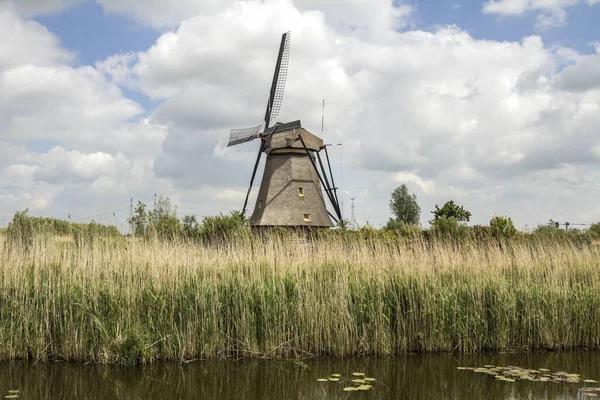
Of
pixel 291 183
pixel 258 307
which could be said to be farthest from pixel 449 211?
pixel 258 307

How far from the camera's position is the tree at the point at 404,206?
4634cm

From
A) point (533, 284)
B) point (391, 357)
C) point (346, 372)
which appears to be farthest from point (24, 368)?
point (533, 284)

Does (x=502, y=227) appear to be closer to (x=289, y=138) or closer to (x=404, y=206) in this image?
(x=289, y=138)

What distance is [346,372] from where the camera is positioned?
6.29 metres

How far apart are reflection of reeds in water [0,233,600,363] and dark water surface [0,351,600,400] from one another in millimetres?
280

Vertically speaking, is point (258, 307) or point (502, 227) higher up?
point (502, 227)

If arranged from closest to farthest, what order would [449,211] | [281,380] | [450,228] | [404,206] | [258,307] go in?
1. [281,380]
2. [258,307]
3. [450,228]
4. [449,211]
5. [404,206]

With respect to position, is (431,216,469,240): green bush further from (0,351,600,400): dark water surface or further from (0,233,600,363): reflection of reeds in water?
(0,351,600,400): dark water surface

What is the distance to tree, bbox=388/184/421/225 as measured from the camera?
152 ft

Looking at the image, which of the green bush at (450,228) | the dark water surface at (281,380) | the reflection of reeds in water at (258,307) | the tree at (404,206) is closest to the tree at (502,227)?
the green bush at (450,228)

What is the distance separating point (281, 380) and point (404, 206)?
41658mm

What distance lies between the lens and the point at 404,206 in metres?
46.5

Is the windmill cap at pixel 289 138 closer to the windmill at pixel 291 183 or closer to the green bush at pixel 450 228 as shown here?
the windmill at pixel 291 183

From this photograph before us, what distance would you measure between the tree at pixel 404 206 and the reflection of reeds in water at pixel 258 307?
125 feet
